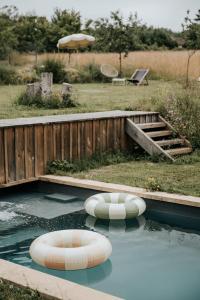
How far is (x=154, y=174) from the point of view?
8.20 metres

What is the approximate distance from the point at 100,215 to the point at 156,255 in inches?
45.2

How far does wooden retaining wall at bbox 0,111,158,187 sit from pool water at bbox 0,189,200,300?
517 millimetres

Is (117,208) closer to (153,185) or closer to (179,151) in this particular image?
(153,185)

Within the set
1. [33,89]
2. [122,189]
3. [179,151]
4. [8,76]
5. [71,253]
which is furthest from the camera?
[8,76]

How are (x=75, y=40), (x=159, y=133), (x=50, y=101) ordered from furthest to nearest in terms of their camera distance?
(x=75, y=40), (x=50, y=101), (x=159, y=133)

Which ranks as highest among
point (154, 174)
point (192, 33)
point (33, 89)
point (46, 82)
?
point (192, 33)

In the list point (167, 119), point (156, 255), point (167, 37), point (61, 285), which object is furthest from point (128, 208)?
point (167, 37)

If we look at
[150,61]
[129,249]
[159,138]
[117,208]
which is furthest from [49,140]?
[150,61]

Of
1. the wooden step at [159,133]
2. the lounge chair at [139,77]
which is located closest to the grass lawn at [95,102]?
the wooden step at [159,133]

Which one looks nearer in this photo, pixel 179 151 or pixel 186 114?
pixel 179 151

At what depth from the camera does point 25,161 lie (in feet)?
25.8

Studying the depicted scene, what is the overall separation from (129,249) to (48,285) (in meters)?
1.94

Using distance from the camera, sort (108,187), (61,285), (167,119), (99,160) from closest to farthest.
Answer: (61,285)
(108,187)
(99,160)
(167,119)

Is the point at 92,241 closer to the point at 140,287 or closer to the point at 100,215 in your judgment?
the point at 140,287
